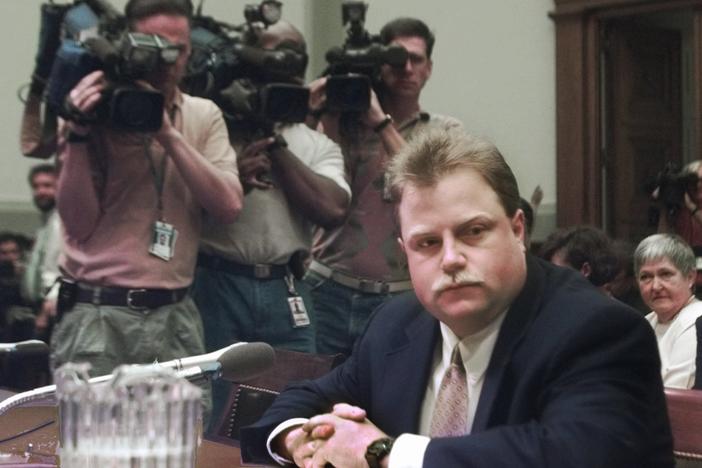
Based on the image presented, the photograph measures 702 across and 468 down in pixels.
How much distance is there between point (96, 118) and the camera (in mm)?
3576

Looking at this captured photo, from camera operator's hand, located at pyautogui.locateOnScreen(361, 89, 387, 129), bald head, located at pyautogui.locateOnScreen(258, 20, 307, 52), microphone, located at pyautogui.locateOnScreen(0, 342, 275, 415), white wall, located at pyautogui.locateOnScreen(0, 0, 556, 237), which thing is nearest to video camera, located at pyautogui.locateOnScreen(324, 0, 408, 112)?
camera operator's hand, located at pyautogui.locateOnScreen(361, 89, 387, 129)

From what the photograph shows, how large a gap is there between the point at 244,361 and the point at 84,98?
6.37 feet

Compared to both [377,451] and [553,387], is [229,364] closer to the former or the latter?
[377,451]

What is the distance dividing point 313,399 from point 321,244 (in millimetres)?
2258

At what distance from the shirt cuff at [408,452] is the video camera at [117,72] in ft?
6.50

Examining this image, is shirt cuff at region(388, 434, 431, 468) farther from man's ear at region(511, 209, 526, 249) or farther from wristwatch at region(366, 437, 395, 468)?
man's ear at region(511, 209, 526, 249)

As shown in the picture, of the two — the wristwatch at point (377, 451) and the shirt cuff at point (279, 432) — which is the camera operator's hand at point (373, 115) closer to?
the shirt cuff at point (279, 432)

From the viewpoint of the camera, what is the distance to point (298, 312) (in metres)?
3.94

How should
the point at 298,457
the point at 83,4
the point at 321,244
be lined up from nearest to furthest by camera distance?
the point at 298,457 < the point at 83,4 < the point at 321,244

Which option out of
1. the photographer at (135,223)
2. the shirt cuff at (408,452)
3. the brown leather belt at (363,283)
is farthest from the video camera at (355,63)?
the shirt cuff at (408,452)

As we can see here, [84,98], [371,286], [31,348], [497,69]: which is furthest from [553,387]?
[497,69]

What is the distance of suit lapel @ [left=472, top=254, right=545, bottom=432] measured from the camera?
72.3 inches

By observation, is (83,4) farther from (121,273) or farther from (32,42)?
(32,42)

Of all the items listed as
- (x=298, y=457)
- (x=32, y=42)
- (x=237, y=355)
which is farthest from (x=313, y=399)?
(x=32, y=42)
